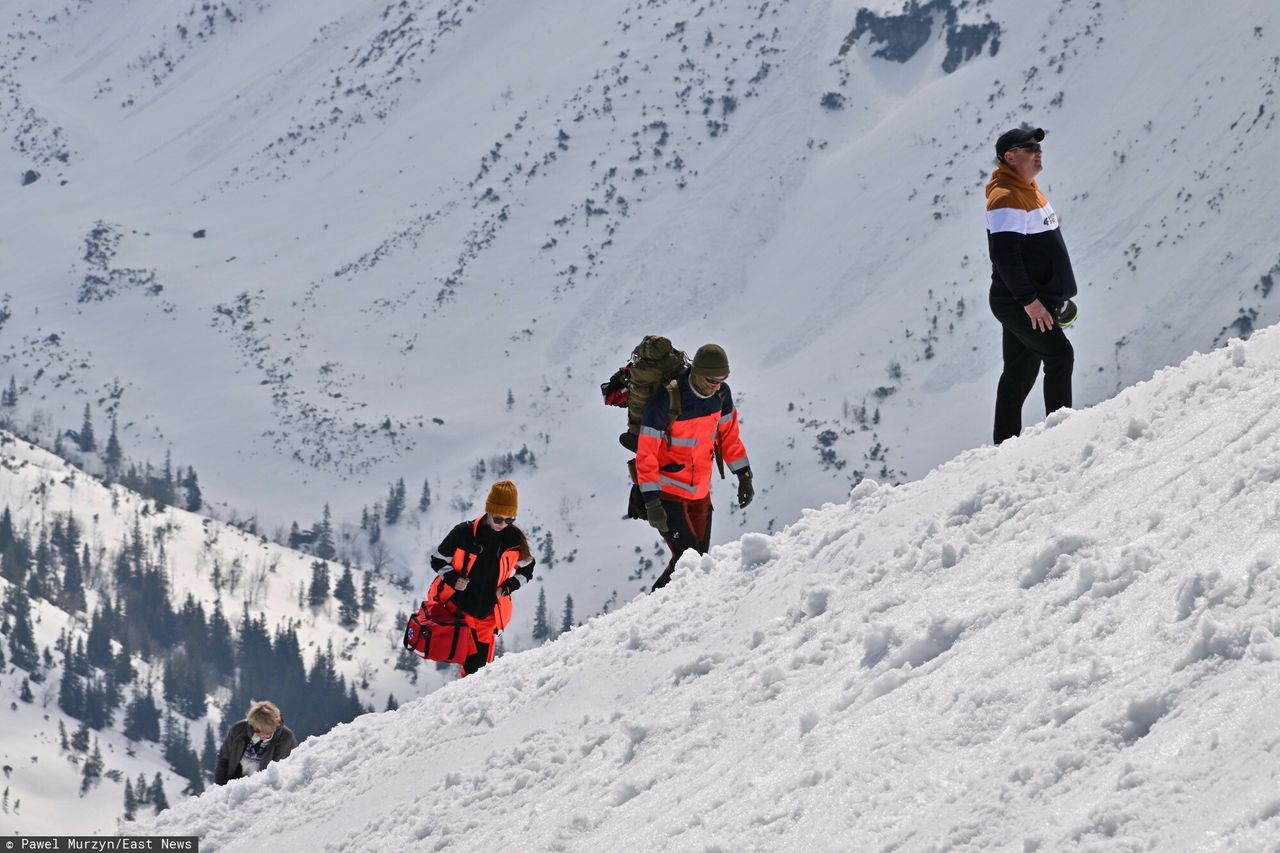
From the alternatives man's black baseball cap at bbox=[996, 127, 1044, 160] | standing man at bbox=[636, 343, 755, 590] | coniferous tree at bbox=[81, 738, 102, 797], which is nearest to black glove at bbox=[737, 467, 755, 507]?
Answer: standing man at bbox=[636, 343, 755, 590]

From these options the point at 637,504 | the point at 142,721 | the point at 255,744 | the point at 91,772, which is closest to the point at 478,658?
the point at 637,504

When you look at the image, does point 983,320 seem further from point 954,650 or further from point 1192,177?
point 954,650

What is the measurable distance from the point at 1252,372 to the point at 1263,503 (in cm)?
200

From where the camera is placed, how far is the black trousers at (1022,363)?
9500mm

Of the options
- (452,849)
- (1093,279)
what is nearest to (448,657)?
(452,849)

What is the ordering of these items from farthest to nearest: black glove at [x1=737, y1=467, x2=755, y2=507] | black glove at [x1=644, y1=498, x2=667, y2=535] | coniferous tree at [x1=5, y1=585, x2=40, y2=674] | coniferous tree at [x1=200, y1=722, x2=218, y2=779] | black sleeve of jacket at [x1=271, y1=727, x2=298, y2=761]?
coniferous tree at [x1=5, y1=585, x2=40, y2=674] → coniferous tree at [x1=200, y1=722, x2=218, y2=779] → black glove at [x1=737, y1=467, x2=755, y2=507] → black glove at [x1=644, y1=498, x2=667, y2=535] → black sleeve of jacket at [x1=271, y1=727, x2=298, y2=761]

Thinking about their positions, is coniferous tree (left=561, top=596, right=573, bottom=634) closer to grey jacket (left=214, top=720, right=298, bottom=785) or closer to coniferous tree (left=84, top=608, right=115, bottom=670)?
coniferous tree (left=84, top=608, right=115, bottom=670)

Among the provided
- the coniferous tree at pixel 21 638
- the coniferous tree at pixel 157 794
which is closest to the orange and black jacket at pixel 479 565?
the coniferous tree at pixel 157 794

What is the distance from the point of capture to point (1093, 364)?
7126 inches

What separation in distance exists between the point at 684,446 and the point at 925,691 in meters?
5.12

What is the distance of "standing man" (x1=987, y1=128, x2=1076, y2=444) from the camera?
9.38 m

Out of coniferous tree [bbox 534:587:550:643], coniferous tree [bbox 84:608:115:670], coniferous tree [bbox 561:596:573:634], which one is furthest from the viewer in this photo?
coniferous tree [bbox 84:608:115:670]

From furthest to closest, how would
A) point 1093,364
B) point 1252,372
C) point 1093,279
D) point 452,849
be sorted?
point 1093,279 → point 1093,364 → point 1252,372 → point 452,849

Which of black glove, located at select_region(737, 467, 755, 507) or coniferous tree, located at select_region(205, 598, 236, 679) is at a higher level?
coniferous tree, located at select_region(205, 598, 236, 679)
